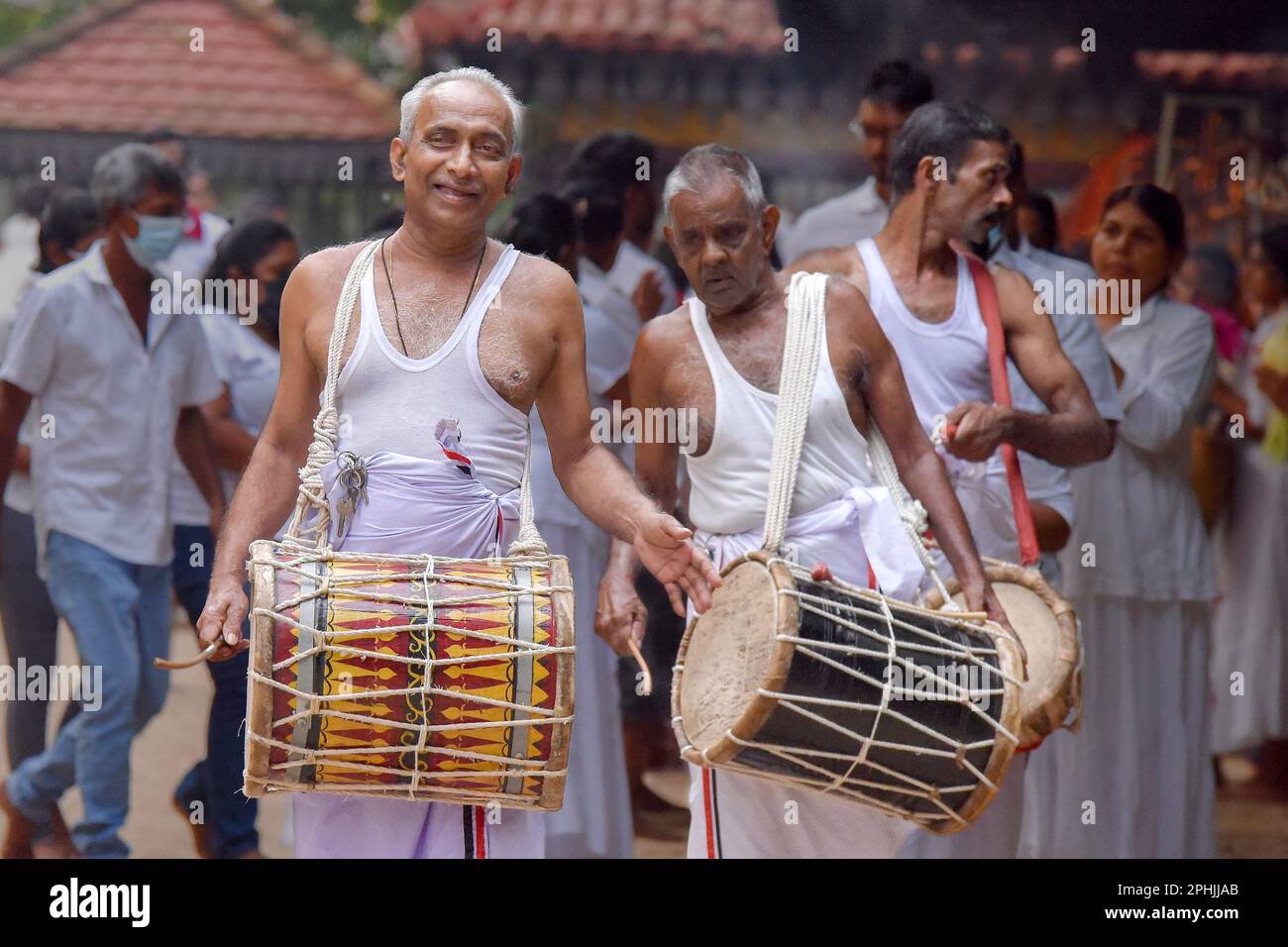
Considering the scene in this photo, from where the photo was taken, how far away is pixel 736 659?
4203mm

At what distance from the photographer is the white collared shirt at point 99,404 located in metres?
6.14

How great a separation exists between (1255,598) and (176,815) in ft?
13.8

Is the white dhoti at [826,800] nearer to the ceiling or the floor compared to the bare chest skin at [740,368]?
nearer to the floor

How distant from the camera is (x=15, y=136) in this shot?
21.5ft

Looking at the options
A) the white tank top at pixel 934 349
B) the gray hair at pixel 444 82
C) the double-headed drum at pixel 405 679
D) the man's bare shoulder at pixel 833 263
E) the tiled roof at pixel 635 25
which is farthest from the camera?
the tiled roof at pixel 635 25

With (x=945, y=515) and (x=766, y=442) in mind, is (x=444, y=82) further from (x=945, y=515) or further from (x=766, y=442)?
(x=945, y=515)

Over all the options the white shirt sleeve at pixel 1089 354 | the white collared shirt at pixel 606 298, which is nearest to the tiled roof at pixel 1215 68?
the white shirt sleeve at pixel 1089 354

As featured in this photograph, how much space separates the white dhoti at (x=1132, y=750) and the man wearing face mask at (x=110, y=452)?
283 centimetres

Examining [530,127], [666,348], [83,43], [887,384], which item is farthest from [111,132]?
[887,384]

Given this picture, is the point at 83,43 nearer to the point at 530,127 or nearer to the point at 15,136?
the point at 15,136

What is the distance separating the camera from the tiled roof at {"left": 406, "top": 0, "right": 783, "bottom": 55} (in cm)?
689

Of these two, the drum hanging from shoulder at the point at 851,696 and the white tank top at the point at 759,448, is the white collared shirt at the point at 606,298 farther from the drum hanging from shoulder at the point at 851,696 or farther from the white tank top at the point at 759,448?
the drum hanging from shoulder at the point at 851,696

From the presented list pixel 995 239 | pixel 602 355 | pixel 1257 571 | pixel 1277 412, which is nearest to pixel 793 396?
pixel 995 239

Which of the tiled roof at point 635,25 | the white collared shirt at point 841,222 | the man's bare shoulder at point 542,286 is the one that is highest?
the tiled roof at point 635,25
